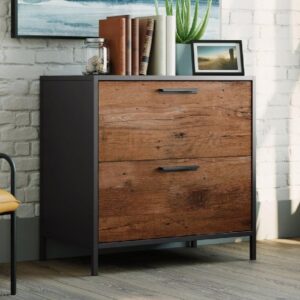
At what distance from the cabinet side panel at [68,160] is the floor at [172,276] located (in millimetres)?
192

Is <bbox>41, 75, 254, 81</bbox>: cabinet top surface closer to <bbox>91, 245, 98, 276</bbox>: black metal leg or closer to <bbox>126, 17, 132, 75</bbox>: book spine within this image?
<bbox>126, 17, 132, 75</bbox>: book spine

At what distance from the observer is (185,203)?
3996mm

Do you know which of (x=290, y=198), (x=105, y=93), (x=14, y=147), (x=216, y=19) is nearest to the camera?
(x=105, y=93)

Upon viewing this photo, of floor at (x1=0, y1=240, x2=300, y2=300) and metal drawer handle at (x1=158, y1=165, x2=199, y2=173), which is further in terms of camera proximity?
metal drawer handle at (x1=158, y1=165, x2=199, y2=173)

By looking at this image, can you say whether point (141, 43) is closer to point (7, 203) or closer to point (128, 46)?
point (128, 46)

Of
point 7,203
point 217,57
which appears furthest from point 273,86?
point 7,203

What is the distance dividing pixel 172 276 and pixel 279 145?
126 centimetres

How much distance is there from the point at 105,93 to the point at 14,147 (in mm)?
586

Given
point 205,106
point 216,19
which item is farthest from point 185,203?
point 216,19

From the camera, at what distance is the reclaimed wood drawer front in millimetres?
3834

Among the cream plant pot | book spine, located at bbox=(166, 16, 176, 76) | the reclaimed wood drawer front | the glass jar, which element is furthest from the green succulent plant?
the reclaimed wood drawer front

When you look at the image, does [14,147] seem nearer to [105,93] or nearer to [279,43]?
[105,93]

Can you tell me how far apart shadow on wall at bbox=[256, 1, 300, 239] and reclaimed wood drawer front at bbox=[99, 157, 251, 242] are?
0.61 metres

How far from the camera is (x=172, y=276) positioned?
150 inches
